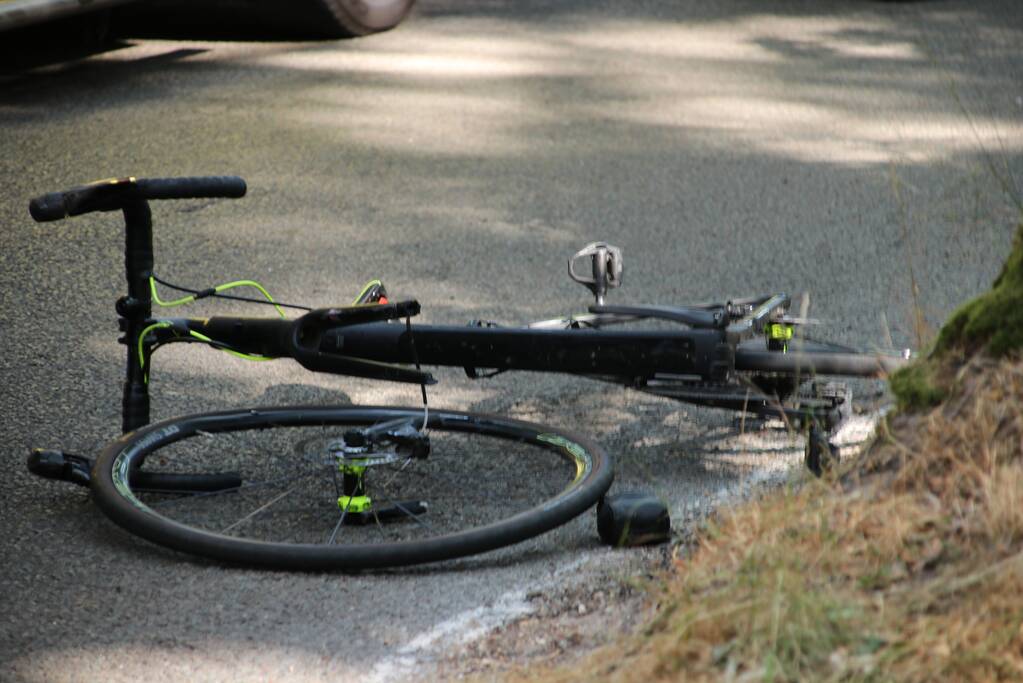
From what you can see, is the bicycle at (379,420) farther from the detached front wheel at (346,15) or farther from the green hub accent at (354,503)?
the detached front wheel at (346,15)

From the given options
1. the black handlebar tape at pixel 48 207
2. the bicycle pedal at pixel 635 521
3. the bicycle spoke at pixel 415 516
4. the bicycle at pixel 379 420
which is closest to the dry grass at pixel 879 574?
the bicycle pedal at pixel 635 521

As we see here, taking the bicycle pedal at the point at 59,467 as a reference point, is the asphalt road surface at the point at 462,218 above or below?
below

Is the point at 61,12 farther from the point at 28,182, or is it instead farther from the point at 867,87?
the point at 867,87

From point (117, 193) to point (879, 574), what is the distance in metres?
2.42

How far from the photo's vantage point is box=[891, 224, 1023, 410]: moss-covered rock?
3.23 metres

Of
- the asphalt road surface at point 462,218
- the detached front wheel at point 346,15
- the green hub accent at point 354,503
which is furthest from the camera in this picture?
the detached front wheel at point 346,15

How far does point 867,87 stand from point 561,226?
13.1 ft

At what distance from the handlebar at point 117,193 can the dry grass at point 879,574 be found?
1828 mm

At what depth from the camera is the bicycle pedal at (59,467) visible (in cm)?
392

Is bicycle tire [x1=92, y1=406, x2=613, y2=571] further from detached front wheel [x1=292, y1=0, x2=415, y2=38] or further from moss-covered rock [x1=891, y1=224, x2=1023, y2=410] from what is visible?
detached front wheel [x1=292, y1=0, x2=415, y2=38]

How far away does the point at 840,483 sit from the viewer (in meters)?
3.26

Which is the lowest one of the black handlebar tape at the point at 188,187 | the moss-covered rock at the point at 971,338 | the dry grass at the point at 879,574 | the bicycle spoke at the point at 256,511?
the bicycle spoke at the point at 256,511

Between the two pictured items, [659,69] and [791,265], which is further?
[659,69]

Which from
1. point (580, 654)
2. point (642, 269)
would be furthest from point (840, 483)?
point (642, 269)
